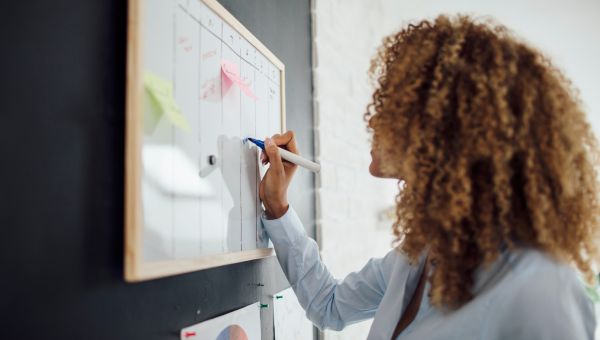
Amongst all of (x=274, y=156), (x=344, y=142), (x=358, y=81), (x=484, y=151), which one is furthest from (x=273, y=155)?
(x=358, y=81)

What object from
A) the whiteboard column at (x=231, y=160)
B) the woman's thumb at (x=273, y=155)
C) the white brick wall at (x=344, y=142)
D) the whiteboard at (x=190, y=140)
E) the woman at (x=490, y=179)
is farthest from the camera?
the white brick wall at (x=344, y=142)

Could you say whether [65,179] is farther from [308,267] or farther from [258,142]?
[308,267]

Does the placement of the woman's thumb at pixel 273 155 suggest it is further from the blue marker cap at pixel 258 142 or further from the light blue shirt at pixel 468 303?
the light blue shirt at pixel 468 303

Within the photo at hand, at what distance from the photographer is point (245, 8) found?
2.97 feet

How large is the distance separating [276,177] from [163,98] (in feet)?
1.15

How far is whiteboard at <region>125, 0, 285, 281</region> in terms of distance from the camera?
52 cm

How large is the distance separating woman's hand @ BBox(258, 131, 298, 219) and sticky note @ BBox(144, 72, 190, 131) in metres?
0.28

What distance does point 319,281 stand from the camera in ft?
3.10

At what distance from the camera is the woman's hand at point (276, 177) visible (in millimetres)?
861

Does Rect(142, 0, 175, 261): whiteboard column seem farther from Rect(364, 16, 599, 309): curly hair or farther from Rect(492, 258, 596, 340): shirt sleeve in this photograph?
Rect(492, 258, 596, 340): shirt sleeve

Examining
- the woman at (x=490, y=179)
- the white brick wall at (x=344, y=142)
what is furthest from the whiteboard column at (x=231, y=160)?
the white brick wall at (x=344, y=142)

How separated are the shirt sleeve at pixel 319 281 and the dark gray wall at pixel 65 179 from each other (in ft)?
1.08

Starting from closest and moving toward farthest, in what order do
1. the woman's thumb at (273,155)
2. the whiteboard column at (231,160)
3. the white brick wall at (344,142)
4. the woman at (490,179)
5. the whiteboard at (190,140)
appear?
the whiteboard at (190,140) < the woman at (490,179) < the whiteboard column at (231,160) < the woman's thumb at (273,155) < the white brick wall at (344,142)

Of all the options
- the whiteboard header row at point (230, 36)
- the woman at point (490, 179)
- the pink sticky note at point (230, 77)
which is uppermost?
the whiteboard header row at point (230, 36)
